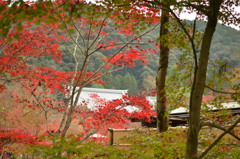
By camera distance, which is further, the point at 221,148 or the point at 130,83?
the point at 130,83

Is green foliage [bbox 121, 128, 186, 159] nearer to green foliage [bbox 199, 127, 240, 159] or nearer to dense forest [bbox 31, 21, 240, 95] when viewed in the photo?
green foliage [bbox 199, 127, 240, 159]

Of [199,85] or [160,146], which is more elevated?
[199,85]

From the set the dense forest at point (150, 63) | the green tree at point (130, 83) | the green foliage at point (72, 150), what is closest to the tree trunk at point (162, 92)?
the green foliage at point (72, 150)

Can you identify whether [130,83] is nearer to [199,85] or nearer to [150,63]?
[150,63]

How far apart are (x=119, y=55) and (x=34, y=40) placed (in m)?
2.44

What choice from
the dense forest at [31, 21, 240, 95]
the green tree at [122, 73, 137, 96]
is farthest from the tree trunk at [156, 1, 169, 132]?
the green tree at [122, 73, 137, 96]

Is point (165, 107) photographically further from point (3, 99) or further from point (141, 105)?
point (3, 99)

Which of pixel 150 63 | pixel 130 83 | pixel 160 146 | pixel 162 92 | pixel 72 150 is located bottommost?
pixel 130 83

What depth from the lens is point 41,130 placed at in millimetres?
11680

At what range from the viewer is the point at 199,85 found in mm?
2328

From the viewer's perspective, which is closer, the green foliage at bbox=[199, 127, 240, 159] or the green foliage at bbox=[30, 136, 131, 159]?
the green foliage at bbox=[30, 136, 131, 159]

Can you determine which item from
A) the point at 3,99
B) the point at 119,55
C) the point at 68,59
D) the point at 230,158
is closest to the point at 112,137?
the point at 119,55

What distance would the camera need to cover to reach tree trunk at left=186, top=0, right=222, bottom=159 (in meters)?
2.29

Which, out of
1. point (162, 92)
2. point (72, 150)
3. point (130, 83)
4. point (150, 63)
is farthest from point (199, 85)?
point (130, 83)
